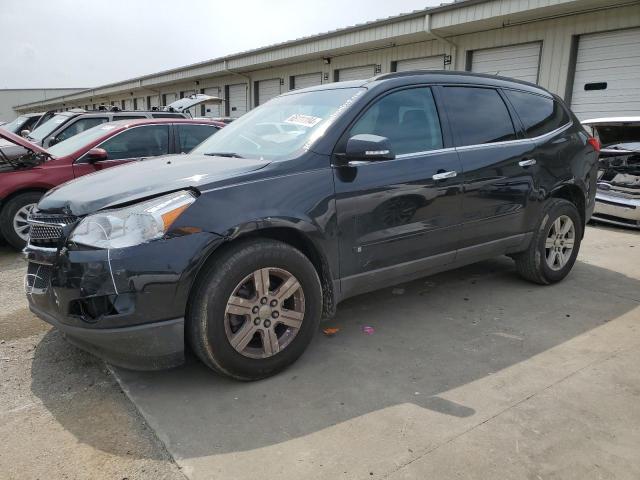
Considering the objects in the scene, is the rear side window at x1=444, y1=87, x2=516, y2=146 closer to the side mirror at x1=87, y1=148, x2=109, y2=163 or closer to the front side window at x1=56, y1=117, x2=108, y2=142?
the side mirror at x1=87, y1=148, x2=109, y2=163

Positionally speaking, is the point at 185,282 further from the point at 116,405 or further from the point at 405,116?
the point at 405,116

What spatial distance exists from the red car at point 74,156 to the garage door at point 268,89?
11469 millimetres

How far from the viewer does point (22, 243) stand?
6.02 m

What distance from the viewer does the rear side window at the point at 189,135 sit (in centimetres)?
723

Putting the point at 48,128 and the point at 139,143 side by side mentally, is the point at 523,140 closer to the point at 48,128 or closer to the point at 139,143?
the point at 139,143

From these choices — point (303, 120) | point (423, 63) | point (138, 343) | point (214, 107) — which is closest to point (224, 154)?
point (303, 120)

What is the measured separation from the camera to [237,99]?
2089 cm

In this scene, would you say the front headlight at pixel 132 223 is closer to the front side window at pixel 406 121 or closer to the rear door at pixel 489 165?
the front side window at pixel 406 121

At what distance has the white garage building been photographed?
31.0 ft

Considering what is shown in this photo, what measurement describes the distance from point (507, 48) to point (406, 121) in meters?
9.18

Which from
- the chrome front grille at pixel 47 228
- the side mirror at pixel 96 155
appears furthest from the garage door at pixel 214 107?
the chrome front grille at pixel 47 228

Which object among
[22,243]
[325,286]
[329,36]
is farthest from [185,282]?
[329,36]

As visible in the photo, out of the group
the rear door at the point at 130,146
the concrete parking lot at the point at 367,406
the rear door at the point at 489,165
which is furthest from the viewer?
the rear door at the point at 130,146

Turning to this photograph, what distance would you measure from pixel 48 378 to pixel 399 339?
89.2 inches
